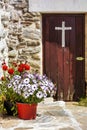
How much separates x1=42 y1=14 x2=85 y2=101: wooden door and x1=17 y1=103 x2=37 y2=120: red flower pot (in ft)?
8.00

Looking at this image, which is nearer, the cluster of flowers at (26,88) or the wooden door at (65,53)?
the cluster of flowers at (26,88)

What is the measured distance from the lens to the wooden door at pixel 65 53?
20.2ft

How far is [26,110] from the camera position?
12.4ft

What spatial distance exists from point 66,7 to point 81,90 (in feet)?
5.30

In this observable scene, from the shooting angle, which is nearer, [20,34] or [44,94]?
[44,94]

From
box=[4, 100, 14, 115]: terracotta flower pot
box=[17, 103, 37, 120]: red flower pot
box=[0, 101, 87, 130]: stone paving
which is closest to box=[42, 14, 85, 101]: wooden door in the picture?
box=[0, 101, 87, 130]: stone paving

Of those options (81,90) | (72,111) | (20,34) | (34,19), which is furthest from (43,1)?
(72,111)

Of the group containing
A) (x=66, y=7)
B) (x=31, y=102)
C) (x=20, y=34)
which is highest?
(x=66, y=7)

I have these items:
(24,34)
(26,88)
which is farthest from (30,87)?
(24,34)

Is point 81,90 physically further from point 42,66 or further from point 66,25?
point 66,25

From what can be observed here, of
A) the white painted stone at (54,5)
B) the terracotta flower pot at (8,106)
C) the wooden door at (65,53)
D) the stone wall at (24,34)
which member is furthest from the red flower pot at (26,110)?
the white painted stone at (54,5)

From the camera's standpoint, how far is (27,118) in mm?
3820

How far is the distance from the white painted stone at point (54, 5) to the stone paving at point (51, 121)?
7.30 ft

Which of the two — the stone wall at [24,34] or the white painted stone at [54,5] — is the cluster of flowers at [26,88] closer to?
the stone wall at [24,34]
